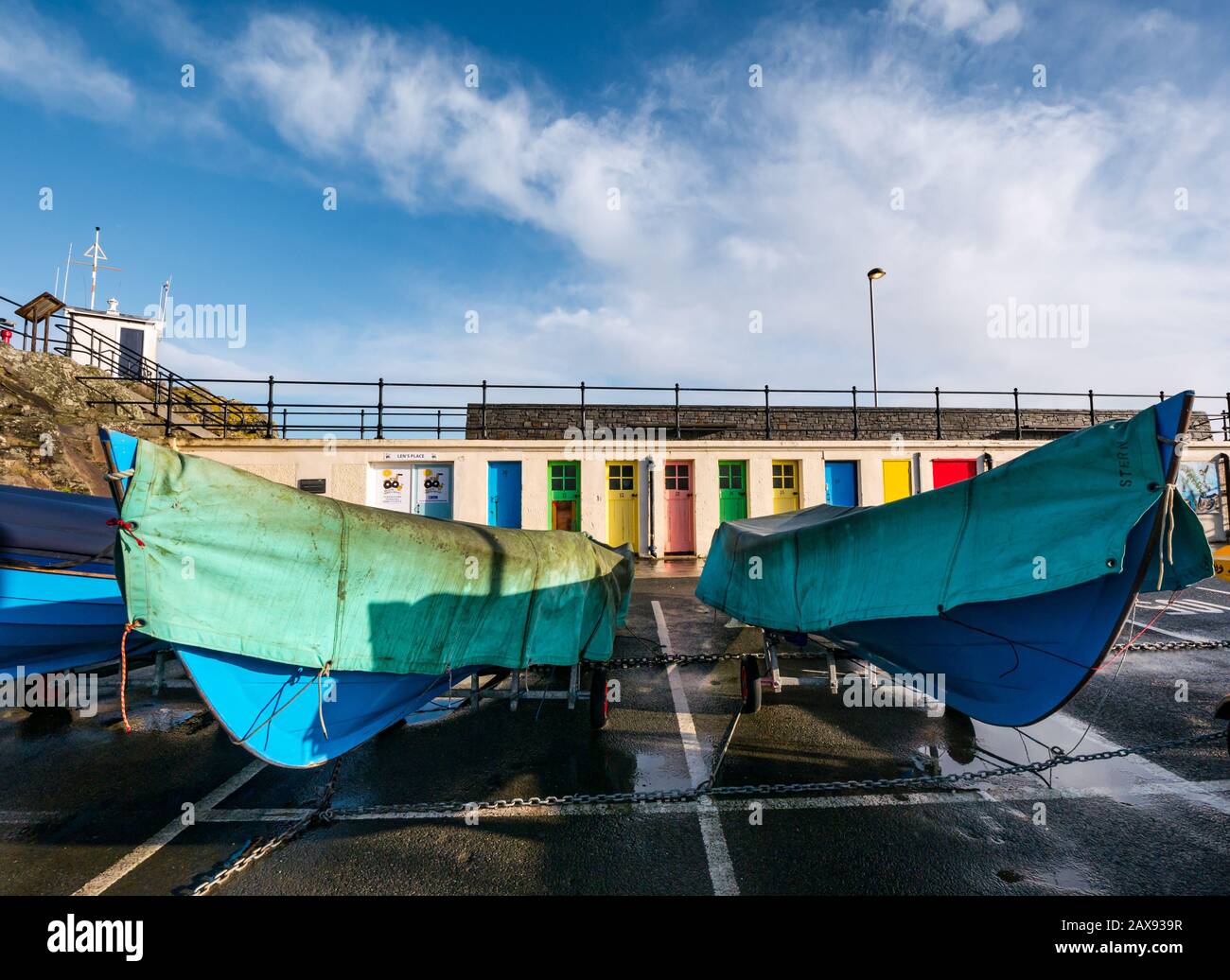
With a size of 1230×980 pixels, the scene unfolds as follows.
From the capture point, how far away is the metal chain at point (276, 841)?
3.22 m

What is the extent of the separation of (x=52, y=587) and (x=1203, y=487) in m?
29.0

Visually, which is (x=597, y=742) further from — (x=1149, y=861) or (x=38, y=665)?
(x=38, y=665)

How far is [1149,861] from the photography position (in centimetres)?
332

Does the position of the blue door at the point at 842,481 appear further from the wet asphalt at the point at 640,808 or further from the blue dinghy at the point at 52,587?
the blue dinghy at the point at 52,587

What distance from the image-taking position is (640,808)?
4.09m

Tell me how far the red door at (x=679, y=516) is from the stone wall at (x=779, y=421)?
2526mm

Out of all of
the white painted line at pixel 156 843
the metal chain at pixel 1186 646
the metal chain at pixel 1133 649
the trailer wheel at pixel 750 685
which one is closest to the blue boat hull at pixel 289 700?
the white painted line at pixel 156 843

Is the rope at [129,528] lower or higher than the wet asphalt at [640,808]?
higher

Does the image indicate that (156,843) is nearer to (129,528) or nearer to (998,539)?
(129,528)

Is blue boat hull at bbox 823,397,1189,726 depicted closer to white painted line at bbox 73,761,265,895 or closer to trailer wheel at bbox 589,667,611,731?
trailer wheel at bbox 589,667,611,731

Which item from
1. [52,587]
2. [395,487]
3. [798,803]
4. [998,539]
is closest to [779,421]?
[395,487]

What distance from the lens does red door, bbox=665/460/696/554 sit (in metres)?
17.8
